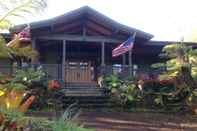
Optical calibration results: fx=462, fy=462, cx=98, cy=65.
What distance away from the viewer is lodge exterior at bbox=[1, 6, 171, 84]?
21859 mm

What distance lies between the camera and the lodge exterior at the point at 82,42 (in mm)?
21859

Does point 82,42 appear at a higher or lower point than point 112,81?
higher

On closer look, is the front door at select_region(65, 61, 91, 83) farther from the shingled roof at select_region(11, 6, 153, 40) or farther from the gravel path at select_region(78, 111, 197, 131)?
the gravel path at select_region(78, 111, 197, 131)

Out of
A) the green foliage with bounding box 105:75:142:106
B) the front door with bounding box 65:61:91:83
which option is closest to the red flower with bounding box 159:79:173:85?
the green foliage with bounding box 105:75:142:106

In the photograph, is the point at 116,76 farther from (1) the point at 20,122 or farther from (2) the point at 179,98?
(1) the point at 20,122

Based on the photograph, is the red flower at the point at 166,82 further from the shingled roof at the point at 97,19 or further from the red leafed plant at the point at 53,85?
the shingled roof at the point at 97,19

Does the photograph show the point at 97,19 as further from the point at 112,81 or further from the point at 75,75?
the point at 112,81

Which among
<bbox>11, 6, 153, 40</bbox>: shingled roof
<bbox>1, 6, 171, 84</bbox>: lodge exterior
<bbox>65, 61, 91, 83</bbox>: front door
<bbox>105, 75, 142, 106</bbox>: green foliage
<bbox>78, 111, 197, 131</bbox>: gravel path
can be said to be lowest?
<bbox>78, 111, 197, 131</bbox>: gravel path

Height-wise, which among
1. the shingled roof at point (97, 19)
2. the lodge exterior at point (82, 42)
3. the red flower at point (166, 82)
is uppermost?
the shingled roof at point (97, 19)

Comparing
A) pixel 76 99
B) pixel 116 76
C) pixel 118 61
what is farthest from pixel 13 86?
pixel 118 61

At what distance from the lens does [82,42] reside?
24.4 meters

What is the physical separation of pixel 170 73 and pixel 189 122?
412cm

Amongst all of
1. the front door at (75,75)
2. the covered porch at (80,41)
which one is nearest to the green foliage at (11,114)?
the covered porch at (80,41)

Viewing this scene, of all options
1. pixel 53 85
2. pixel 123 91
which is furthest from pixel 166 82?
pixel 53 85
